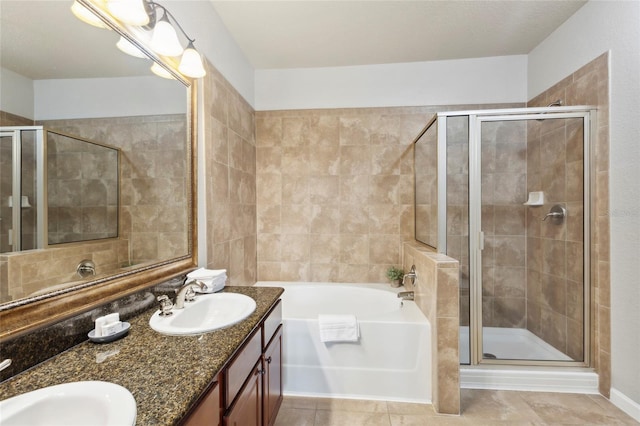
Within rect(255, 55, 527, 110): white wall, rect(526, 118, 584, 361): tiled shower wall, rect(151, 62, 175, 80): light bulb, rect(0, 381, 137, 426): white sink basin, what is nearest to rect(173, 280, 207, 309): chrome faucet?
rect(0, 381, 137, 426): white sink basin

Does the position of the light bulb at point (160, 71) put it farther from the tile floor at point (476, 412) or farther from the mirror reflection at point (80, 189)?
the tile floor at point (476, 412)

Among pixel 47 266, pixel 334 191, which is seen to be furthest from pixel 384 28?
pixel 47 266

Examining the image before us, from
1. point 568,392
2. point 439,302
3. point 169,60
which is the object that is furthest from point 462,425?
point 169,60

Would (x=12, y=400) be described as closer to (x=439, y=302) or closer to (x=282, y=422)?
(x=282, y=422)

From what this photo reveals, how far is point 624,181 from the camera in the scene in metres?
1.70

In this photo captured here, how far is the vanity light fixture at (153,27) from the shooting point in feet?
3.61

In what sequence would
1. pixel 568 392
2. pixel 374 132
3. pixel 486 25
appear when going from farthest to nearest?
pixel 374 132 → pixel 486 25 → pixel 568 392

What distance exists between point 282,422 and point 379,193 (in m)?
2.03

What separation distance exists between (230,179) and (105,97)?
1.09 m

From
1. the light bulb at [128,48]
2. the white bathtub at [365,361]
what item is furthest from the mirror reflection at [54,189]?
the white bathtub at [365,361]

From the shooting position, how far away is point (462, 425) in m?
1.63

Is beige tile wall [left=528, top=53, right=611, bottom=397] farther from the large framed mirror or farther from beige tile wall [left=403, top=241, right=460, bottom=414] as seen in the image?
the large framed mirror

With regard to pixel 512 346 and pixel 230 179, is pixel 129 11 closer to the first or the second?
pixel 230 179

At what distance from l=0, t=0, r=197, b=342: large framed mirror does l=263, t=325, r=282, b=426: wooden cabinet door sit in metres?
0.67
